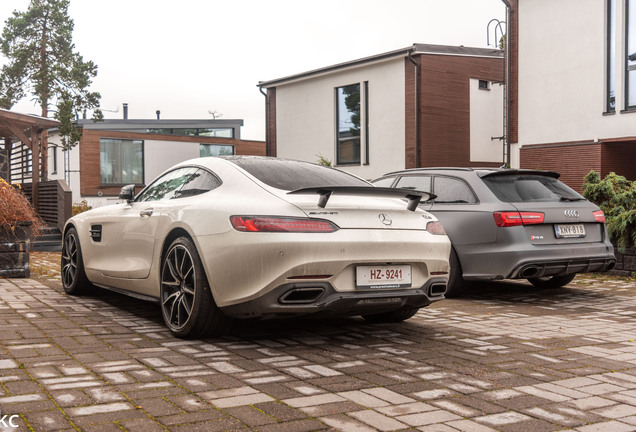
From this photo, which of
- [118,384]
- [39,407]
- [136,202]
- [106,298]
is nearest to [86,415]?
[39,407]

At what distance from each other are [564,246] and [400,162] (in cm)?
1517

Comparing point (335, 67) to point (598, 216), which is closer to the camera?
point (598, 216)

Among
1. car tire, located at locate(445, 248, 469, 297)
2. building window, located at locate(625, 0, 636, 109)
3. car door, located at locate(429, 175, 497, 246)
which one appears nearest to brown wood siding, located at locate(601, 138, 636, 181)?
building window, located at locate(625, 0, 636, 109)

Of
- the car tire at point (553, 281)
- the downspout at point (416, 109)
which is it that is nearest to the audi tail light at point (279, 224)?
the car tire at point (553, 281)

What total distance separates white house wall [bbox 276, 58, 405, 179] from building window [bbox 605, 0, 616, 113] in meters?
7.32

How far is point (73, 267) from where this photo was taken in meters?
7.67

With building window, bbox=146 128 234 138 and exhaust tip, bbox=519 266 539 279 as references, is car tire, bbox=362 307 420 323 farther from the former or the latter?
building window, bbox=146 128 234 138

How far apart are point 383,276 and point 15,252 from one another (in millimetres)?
6040

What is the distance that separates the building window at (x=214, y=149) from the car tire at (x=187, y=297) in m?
36.4

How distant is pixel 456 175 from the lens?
8.34 m

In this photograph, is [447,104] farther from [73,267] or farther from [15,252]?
[73,267]

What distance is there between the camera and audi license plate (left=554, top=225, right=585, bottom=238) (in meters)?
7.64

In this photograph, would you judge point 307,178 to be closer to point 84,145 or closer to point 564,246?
point 564,246

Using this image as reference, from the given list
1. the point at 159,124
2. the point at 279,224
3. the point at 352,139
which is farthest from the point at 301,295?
the point at 159,124
